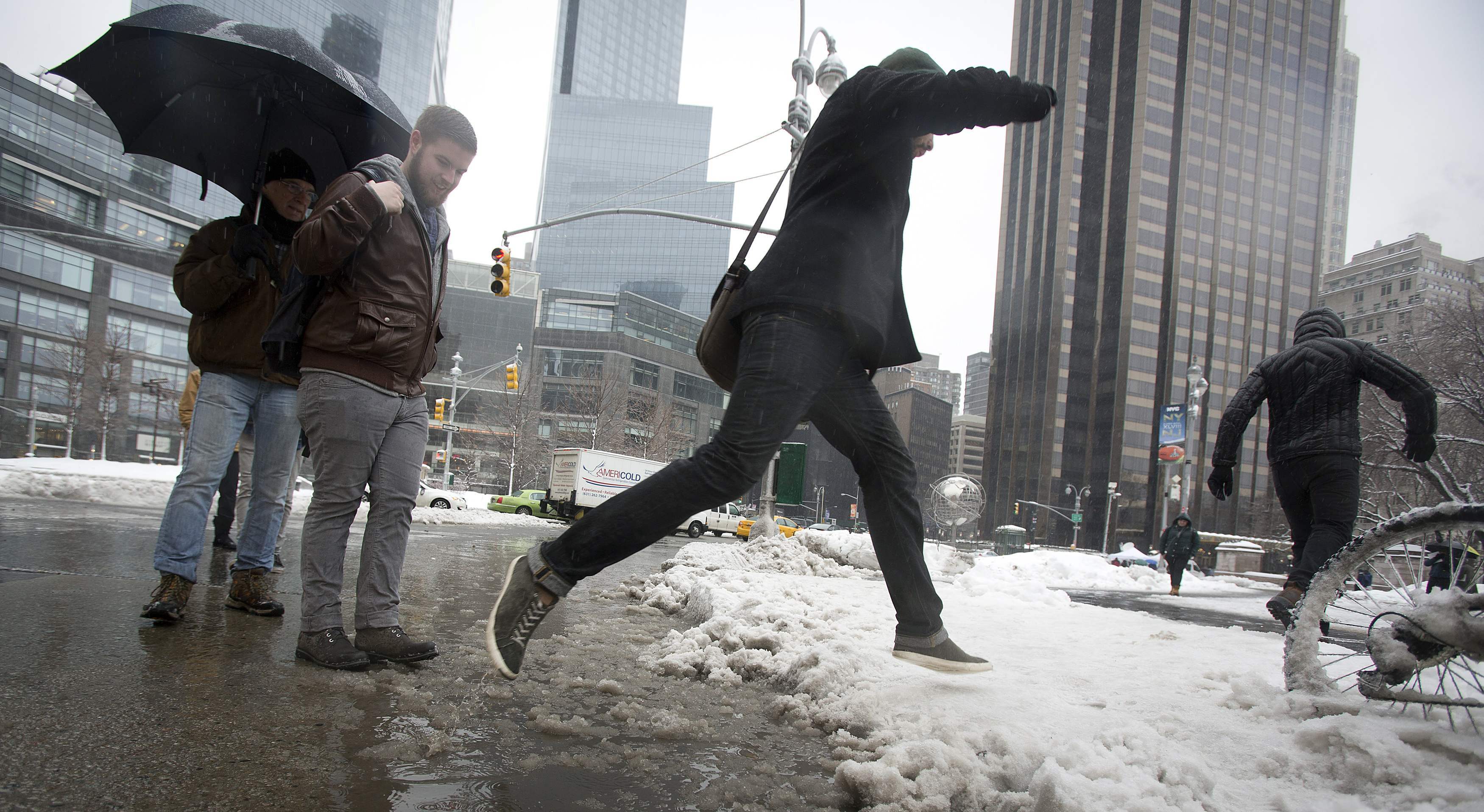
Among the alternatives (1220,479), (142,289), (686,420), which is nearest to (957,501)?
(1220,479)

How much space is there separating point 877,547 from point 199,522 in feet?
8.83

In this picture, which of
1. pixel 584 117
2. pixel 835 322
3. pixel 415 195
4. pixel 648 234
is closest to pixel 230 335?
pixel 415 195

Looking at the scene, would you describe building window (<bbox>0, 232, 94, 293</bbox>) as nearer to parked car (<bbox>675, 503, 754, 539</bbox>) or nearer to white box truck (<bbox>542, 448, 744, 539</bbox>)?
white box truck (<bbox>542, 448, 744, 539</bbox>)

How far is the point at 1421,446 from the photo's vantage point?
306cm

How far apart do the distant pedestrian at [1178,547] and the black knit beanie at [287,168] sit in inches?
462

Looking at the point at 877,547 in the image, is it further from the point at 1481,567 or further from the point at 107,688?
the point at 107,688

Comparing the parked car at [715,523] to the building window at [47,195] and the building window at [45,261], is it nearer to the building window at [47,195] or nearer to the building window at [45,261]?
the building window at [45,261]

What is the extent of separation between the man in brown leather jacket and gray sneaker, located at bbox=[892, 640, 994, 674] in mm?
1566

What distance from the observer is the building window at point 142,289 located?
2393 inches

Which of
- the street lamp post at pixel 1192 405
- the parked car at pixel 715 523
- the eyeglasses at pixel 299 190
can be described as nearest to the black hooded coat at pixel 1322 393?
the eyeglasses at pixel 299 190

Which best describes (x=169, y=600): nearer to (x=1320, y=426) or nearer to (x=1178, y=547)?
(x=1320, y=426)

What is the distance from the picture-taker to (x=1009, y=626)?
13.4 feet

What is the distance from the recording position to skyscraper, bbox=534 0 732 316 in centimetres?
12250

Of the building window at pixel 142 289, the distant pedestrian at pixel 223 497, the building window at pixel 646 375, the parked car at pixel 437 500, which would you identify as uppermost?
the building window at pixel 142 289
